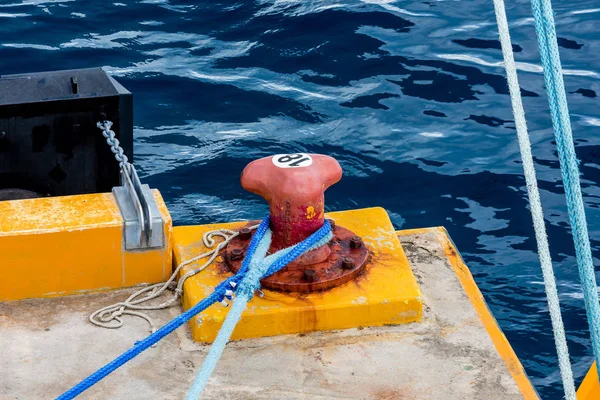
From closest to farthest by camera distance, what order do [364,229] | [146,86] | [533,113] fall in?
1. [364,229]
2. [533,113]
3. [146,86]

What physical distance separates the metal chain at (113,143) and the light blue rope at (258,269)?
701 mm

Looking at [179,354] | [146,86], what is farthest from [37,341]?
[146,86]

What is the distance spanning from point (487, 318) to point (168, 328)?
1243mm

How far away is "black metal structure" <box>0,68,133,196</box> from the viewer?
4.12m

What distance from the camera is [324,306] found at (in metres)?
3.41

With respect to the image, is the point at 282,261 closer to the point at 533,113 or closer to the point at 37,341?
the point at 37,341

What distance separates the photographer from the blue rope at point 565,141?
8.11 feet

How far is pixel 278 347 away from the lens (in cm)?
339

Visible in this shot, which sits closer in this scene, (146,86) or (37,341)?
(37,341)

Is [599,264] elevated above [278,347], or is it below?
below

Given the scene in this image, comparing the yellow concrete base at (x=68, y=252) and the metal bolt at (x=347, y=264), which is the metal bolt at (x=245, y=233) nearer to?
the yellow concrete base at (x=68, y=252)

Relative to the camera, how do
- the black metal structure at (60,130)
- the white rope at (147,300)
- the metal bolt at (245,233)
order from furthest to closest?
the black metal structure at (60,130)
the metal bolt at (245,233)
the white rope at (147,300)

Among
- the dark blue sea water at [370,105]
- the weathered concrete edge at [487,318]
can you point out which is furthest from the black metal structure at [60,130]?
the dark blue sea water at [370,105]

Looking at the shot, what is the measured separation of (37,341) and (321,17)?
5.53m
